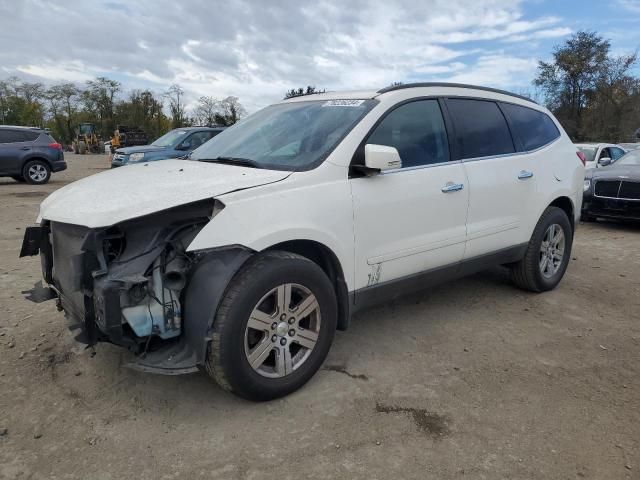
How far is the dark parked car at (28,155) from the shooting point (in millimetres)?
14109

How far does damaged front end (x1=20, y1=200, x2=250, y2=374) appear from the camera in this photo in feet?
8.11

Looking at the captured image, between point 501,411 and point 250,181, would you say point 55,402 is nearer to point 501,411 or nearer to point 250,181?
point 250,181

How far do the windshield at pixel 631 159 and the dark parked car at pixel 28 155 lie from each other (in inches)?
589

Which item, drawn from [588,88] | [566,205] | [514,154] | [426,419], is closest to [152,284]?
[426,419]

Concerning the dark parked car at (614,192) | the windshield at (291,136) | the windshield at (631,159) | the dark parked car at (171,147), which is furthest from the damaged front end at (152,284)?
the dark parked car at (171,147)

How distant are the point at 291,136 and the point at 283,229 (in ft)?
3.19

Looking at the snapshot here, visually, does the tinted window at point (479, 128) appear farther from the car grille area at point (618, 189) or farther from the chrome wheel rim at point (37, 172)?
the chrome wheel rim at point (37, 172)

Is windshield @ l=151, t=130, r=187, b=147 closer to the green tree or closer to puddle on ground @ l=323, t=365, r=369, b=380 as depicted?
puddle on ground @ l=323, t=365, r=369, b=380

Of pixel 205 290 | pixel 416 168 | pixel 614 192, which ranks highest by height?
pixel 416 168

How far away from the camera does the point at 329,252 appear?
9.82 feet

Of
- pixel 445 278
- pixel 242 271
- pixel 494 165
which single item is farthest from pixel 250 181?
pixel 494 165

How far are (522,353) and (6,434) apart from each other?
3.26m

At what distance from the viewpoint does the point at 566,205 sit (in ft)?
16.1

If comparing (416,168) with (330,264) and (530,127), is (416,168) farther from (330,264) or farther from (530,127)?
(530,127)
